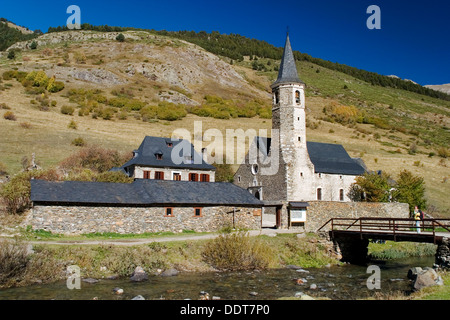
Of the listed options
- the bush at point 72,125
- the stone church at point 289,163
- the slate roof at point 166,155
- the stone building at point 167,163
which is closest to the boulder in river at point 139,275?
the stone church at point 289,163

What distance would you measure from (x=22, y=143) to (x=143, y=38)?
84930 millimetres

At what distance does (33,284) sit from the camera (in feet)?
53.8

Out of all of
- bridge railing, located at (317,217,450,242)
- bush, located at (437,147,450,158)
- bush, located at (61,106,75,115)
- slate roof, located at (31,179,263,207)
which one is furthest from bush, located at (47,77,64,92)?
bush, located at (437,147,450,158)

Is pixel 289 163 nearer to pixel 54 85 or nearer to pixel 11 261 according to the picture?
pixel 11 261

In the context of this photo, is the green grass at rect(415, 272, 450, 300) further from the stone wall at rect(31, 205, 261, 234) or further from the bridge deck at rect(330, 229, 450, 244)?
the stone wall at rect(31, 205, 261, 234)

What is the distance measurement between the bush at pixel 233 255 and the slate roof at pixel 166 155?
19.9 m

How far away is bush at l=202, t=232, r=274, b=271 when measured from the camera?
20.8 m

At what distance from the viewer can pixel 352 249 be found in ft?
89.5

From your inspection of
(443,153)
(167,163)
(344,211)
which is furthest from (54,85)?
(443,153)

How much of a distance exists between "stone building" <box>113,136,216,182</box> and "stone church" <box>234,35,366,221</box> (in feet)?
16.3

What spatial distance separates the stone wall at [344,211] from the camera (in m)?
33.4

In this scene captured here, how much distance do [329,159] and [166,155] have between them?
58.8ft
